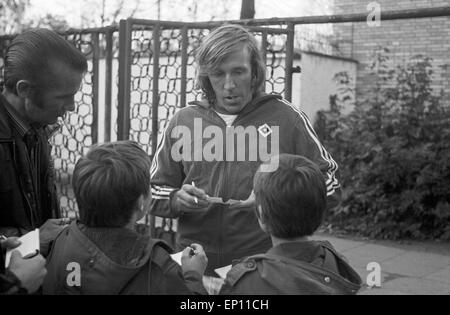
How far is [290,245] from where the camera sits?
1965 mm

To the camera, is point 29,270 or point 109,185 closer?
point 29,270

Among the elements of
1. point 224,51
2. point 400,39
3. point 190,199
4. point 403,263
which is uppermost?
point 400,39

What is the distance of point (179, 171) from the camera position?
277cm

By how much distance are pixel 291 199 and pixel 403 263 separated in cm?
459

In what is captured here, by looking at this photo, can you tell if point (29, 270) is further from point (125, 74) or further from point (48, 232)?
point (125, 74)

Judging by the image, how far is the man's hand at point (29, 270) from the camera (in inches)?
70.2

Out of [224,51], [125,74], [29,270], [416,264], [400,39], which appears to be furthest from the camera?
[400,39]

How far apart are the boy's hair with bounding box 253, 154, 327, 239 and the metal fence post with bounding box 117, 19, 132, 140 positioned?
255cm

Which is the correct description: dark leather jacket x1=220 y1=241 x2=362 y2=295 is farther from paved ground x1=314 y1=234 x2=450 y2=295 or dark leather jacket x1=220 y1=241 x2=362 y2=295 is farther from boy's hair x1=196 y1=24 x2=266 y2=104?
paved ground x1=314 y1=234 x2=450 y2=295

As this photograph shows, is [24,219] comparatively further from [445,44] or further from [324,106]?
[445,44]

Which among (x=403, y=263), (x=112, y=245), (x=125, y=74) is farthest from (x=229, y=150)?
(x=403, y=263)

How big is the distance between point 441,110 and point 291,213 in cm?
597

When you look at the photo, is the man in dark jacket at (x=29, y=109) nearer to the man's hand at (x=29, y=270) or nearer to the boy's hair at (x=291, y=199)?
the man's hand at (x=29, y=270)

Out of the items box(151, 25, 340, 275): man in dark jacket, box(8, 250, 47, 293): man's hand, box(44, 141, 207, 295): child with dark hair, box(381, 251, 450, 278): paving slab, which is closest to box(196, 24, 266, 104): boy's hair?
box(151, 25, 340, 275): man in dark jacket
